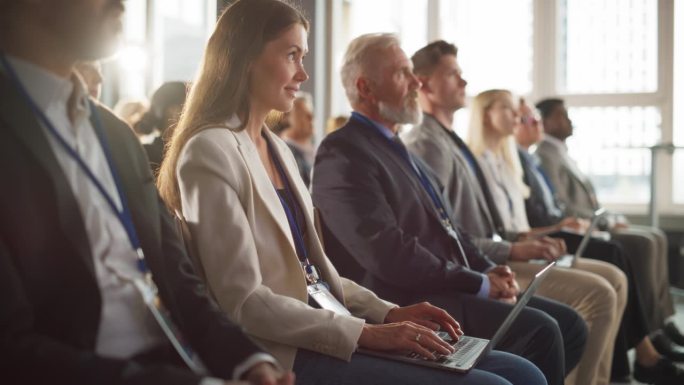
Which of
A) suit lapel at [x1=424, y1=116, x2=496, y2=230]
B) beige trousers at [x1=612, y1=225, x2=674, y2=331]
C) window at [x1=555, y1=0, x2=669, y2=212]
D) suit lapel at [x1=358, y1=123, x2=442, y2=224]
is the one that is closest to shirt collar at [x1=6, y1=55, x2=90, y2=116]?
suit lapel at [x1=358, y1=123, x2=442, y2=224]

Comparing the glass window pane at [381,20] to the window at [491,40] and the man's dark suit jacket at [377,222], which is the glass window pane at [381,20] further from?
the man's dark suit jacket at [377,222]

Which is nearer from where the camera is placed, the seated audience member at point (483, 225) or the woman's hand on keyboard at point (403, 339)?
the woman's hand on keyboard at point (403, 339)

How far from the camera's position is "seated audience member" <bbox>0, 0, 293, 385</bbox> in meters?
0.87

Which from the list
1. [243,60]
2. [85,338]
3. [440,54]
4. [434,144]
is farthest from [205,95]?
[440,54]

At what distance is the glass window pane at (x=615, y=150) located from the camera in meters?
6.38

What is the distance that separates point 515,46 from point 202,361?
6.24 metres

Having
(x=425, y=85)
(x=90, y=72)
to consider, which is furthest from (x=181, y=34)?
(x=90, y=72)

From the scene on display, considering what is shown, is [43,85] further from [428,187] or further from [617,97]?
[617,97]

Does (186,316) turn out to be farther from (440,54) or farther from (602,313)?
(440,54)

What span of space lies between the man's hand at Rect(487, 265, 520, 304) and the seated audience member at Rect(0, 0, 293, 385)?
53.9 inches

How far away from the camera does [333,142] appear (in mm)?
2219

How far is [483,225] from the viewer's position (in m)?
2.96

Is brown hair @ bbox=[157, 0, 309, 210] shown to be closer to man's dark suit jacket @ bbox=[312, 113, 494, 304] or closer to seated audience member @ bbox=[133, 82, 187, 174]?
man's dark suit jacket @ bbox=[312, 113, 494, 304]

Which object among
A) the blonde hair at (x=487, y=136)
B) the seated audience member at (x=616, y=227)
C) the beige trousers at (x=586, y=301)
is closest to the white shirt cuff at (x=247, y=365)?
the beige trousers at (x=586, y=301)
